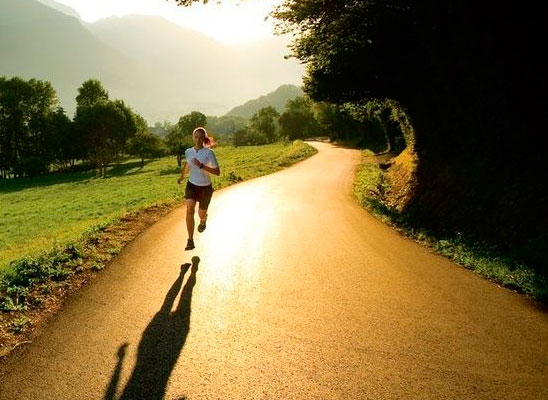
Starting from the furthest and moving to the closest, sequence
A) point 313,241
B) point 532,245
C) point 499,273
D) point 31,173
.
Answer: point 31,173 → point 313,241 → point 532,245 → point 499,273

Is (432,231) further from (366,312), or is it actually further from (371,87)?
(371,87)

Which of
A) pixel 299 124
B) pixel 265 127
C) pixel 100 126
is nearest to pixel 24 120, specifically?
pixel 100 126

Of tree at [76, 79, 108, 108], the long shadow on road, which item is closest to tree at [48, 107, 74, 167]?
tree at [76, 79, 108, 108]

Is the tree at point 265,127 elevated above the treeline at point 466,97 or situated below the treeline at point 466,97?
above

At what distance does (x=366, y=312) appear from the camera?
263 inches

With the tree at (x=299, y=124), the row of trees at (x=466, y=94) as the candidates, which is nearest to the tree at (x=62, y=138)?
the tree at (x=299, y=124)

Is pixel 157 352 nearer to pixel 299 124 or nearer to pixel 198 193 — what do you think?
pixel 198 193

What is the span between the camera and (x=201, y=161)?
378 inches

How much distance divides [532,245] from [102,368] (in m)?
8.94

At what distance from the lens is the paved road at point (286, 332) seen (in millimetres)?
4840

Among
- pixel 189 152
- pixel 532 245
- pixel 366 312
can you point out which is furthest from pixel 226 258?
pixel 532 245

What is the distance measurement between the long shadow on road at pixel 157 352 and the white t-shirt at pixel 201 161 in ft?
10.5

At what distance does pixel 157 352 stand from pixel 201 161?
16.7 ft

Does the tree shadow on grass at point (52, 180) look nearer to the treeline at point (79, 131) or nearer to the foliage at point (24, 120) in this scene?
the treeline at point (79, 131)
